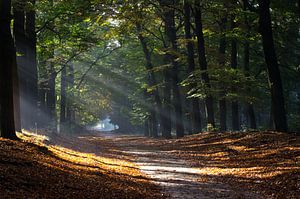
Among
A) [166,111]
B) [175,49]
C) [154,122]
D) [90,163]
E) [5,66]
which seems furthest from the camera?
[154,122]

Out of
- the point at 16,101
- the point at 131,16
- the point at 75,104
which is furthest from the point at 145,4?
the point at 75,104

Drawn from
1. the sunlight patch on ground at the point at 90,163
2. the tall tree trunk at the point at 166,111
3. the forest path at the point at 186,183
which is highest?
the tall tree trunk at the point at 166,111

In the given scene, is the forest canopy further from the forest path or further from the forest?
the forest path

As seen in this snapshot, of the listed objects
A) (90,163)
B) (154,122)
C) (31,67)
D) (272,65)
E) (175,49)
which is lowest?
(90,163)

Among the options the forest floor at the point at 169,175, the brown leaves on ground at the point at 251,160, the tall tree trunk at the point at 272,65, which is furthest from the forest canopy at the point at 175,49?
the forest floor at the point at 169,175

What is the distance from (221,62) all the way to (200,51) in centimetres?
477

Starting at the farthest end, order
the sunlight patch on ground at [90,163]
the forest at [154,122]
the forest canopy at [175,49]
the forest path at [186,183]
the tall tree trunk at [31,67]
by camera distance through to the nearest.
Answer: the tall tree trunk at [31,67], the forest canopy at [175,49], the sunlight patch on ground at [90,163], the forest at [154,122], the forest path at [186,183]

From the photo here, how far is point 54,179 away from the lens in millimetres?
10328

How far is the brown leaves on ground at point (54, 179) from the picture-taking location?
28.6 ft

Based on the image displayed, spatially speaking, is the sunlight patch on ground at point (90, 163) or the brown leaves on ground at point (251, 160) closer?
the brown leaves on ground at point (251, 160)

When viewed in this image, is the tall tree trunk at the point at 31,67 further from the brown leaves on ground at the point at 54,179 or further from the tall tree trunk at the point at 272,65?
the tall tree trunk at the point at 272,65

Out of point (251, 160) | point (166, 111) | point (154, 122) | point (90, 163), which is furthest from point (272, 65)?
point (154, 122)

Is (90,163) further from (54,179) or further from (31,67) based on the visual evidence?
(31,67)

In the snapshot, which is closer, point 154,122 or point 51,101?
point 51,101
